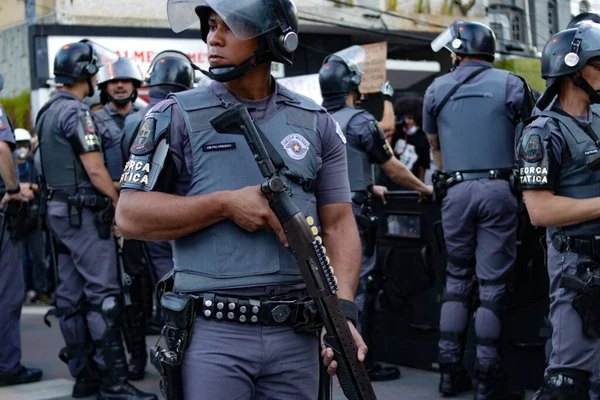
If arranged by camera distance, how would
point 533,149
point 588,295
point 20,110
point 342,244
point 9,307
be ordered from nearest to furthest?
point 342,244 → point 588,295 → point 533,149 → point 9,307 → point 20,110

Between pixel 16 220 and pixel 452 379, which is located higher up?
pixel 16 220

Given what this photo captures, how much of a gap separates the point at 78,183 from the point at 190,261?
3.39 meters

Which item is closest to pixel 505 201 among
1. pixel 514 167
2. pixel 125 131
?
pixel 514 167

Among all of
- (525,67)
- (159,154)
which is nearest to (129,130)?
(159,154)

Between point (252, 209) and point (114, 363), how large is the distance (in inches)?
139

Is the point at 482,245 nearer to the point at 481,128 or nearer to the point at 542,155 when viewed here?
the point at 481,128

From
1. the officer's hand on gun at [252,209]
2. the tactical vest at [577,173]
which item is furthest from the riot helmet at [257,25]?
the tactical vest at [577,173]

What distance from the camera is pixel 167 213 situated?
2.80 metres

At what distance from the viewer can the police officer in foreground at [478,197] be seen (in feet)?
18.6

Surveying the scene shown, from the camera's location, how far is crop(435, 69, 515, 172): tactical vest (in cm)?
577

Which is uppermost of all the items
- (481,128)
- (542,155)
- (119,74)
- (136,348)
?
(119,74)

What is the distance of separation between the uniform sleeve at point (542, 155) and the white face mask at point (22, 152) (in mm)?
7750

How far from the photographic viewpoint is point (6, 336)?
6.75m

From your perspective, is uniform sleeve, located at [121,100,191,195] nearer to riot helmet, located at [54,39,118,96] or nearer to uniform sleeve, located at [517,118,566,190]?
uniform sleeve, located at [517,118,566,190]
